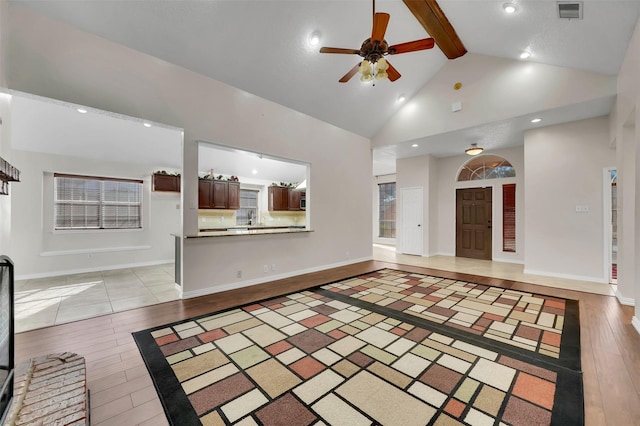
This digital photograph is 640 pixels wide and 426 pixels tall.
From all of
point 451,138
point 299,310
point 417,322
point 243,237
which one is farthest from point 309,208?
point 451,138

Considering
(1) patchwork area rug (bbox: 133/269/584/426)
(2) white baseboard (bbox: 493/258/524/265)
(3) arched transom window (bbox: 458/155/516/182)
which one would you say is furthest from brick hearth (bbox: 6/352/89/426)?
(3) arched transom window (bbox: 458/155/516/182)

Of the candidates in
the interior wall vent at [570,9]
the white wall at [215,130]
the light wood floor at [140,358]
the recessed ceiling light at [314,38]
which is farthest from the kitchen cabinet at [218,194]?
the interior wall vent at [570,9]

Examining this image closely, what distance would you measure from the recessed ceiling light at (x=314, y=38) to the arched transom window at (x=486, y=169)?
569 centimetres

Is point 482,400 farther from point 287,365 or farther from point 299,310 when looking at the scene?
point 299,310

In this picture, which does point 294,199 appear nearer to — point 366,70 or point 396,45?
point 366,70

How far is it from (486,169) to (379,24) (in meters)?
6.23

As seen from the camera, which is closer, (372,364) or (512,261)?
(372,364)

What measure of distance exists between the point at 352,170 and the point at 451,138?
2300 mm

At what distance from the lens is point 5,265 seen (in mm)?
1430

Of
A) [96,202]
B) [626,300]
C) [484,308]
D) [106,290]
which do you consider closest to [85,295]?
[106,290]

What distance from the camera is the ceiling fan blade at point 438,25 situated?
396 centimetres

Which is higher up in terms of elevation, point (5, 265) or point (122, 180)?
point (122, 180)

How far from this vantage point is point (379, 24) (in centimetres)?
263

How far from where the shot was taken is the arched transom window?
23.0 ft
